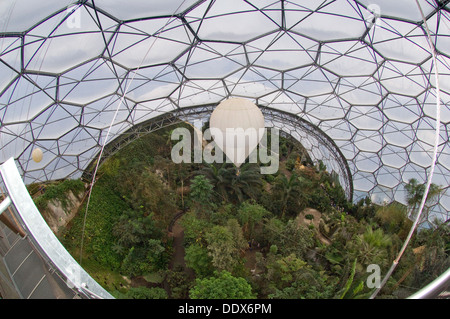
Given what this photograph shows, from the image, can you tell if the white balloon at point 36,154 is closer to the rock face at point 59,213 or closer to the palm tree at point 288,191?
the rock face at point 59,213

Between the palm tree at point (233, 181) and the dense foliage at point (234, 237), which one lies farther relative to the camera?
the palm tree at point (233, 181)

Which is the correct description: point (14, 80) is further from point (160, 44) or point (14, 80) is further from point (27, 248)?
point (27, 248)

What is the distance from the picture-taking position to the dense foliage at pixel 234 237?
43.7 ft

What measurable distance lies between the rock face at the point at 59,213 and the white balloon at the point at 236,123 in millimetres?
11674

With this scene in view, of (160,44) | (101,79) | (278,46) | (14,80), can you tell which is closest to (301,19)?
(278,46)

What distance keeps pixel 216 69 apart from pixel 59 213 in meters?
14.4

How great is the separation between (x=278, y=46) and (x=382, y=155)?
16921 mm

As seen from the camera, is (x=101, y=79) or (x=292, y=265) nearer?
(x=292, y=265)

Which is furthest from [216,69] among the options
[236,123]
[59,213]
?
[59,213]

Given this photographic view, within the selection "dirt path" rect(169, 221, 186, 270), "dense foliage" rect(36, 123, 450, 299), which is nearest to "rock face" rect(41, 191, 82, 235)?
"dense foliage" rect(36, 123, 450, 299)

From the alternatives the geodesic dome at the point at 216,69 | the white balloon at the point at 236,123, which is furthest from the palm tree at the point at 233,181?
the white balloon at the point at 236,123

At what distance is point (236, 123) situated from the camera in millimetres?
16609

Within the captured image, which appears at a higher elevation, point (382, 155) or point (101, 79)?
point (101, 79)

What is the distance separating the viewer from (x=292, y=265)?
14.0m
